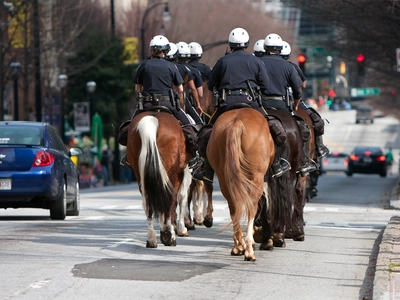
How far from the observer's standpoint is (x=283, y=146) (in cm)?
1459

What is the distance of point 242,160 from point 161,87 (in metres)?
2.34

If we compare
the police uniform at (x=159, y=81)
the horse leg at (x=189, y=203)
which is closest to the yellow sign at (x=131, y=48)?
the horse leg at (x=189, y=203)

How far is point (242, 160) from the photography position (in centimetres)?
1317

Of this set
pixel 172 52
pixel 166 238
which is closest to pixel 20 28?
pixel 172 52

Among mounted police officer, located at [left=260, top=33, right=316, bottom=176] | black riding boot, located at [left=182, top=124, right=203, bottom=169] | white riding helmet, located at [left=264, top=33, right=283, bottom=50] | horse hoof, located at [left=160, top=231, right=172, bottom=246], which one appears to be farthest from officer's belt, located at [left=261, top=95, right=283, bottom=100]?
horse hoof, located at [left=160, top=231, right=172, bottom=246]

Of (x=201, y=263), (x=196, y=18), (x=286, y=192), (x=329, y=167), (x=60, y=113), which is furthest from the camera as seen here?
(x=196, y=18)

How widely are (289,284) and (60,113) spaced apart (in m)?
39.7

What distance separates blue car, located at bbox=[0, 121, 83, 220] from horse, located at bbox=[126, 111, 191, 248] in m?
4.48

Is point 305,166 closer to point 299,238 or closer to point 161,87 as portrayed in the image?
point 299,238

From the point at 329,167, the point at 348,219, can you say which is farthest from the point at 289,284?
the point at 329,167

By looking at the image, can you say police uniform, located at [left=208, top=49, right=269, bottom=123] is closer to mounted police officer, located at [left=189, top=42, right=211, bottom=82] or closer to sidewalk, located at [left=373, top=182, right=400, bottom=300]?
sidewalk, located at [left=373, top=182, right=400, bottom=300]

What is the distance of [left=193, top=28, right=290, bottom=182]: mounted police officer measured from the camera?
1395 cm

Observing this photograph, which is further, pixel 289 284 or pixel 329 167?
pixel 329 167

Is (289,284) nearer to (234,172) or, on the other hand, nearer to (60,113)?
(234,172)
